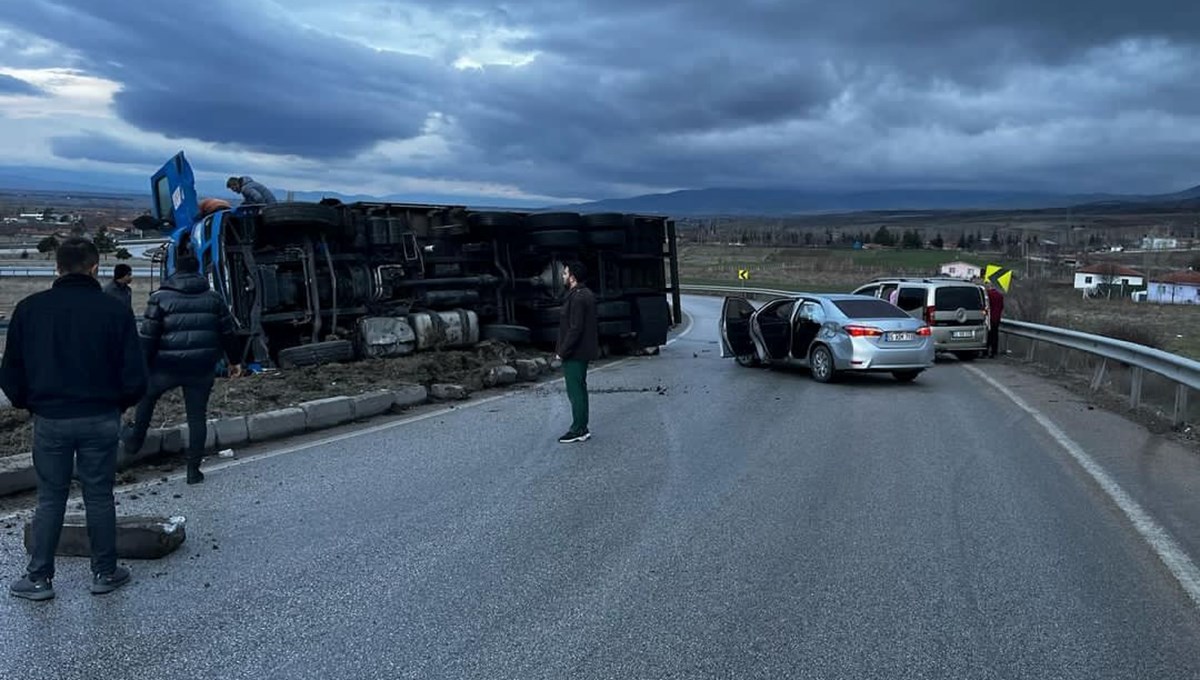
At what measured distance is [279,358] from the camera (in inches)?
547

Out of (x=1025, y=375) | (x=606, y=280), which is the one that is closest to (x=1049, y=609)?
(x=1025, y=375)

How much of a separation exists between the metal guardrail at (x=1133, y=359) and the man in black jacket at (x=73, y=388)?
10.7m

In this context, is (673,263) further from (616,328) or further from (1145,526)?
(1145,526)

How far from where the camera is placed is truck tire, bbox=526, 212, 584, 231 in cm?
1823

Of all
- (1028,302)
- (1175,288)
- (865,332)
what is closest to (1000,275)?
(1028,302)

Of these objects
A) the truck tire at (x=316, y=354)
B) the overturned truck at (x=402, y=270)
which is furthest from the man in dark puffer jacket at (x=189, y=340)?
the overturned truck at (x=402, y=270)

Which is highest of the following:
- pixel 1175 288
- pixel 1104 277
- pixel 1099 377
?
pixel 1099 377

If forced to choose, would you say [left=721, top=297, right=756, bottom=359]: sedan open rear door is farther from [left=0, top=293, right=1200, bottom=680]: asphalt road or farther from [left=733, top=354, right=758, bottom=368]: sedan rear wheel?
[left=0, top=293, right=1200, bottom=680]: asphalt road

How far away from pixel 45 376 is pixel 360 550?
2111 mm

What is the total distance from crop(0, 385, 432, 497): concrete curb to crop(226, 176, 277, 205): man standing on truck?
4.41 m

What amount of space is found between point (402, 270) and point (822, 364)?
7.16m

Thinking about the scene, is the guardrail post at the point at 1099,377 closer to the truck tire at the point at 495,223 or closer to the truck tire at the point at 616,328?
the truck tire at the point at 616,328

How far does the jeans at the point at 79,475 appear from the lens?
5.38 metres

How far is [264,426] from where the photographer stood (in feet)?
33.7
